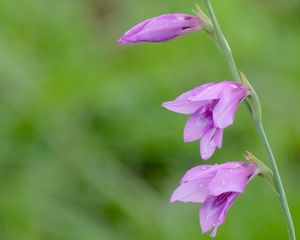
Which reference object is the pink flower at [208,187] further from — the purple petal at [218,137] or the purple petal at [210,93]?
the purple petal at [210,93]

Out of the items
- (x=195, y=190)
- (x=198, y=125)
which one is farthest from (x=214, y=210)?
(x=198, y=125)

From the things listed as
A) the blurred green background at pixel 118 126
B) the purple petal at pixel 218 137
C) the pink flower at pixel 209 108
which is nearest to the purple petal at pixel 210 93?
the pink flower at pixel 209 108

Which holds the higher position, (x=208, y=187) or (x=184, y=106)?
(x=184, y=106)

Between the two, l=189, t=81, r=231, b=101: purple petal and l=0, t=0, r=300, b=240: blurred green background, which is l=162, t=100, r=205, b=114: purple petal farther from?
l=0, t=0, r=300, b=240: blurred green background

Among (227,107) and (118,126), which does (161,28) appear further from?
(118,126)

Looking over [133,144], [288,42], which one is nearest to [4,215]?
[133,144]
